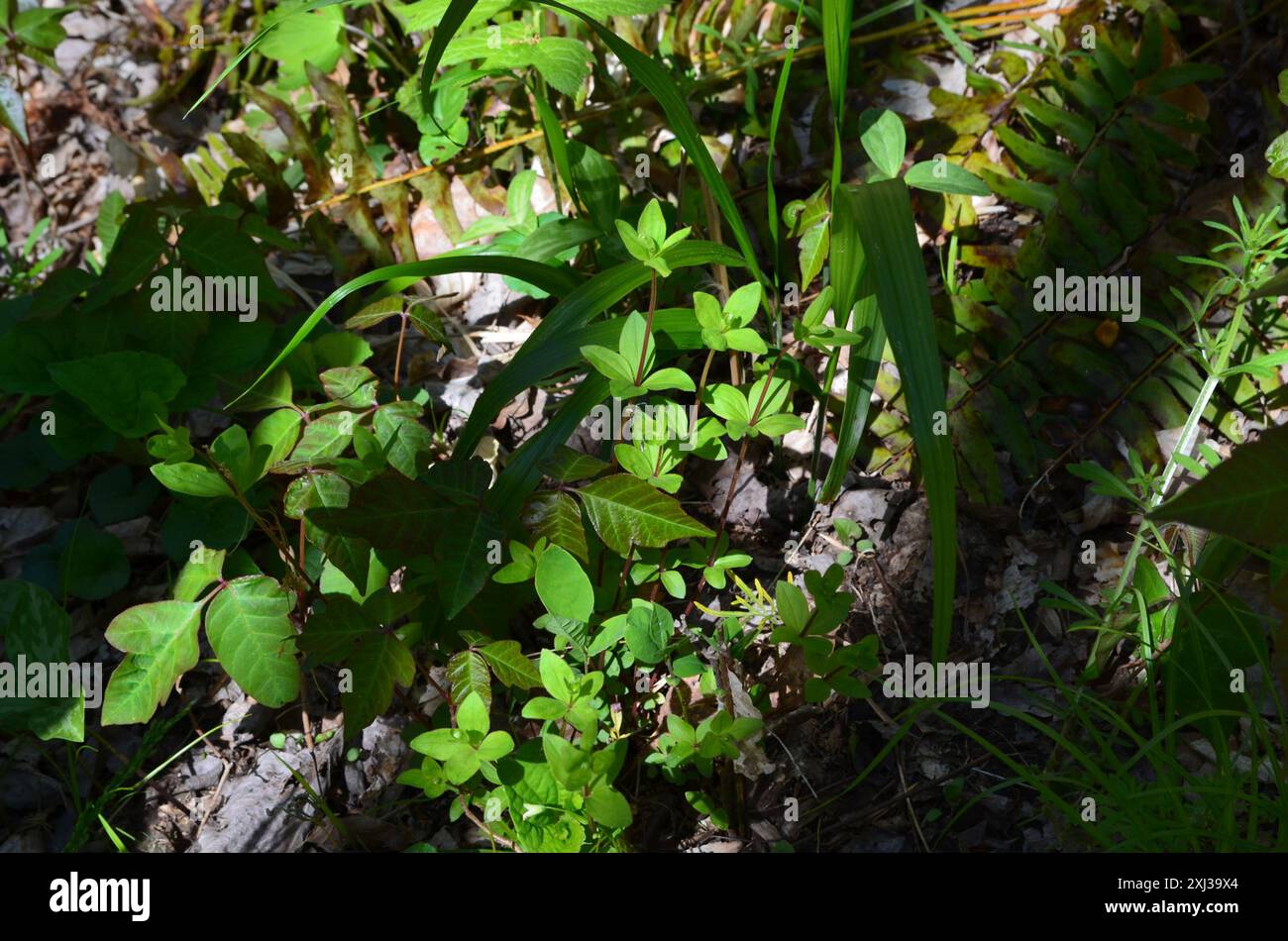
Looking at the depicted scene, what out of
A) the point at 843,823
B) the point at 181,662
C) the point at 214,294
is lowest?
the point at 843,823

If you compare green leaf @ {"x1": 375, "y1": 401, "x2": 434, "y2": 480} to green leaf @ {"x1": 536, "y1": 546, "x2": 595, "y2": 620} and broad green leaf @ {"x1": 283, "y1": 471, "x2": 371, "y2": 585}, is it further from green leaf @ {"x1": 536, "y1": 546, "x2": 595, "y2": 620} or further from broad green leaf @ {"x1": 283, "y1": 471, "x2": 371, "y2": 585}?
green leaf @ {"x1": 536, "y1": 546, "x2": 595, "y2": 620}

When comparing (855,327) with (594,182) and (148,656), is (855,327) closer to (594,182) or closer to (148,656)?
(594,182)

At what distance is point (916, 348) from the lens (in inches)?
68.9

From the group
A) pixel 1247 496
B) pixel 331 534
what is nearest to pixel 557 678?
pixel 331 534

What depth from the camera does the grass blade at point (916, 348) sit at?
170 cm

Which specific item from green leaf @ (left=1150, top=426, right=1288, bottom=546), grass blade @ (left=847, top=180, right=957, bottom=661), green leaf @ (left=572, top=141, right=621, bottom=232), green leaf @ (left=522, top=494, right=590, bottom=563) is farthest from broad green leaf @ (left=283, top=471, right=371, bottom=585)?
green leaf @ (left=1150, top=426, right=1288, bottom=546)

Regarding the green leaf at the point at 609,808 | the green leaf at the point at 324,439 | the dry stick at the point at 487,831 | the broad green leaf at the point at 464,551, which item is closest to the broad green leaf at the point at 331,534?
the green leaf at the point at 324,439

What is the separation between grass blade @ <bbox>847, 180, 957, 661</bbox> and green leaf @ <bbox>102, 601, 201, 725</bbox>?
1.36m

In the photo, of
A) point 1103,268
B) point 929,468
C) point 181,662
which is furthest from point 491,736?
point 1103,268

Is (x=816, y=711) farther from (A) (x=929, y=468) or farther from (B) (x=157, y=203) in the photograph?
(B) (x=157, y=203)

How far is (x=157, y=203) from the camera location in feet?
8.53

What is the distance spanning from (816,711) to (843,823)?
8.5 inches

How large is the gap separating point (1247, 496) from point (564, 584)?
1010 mm

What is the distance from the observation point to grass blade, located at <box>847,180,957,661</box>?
67.1 inches
